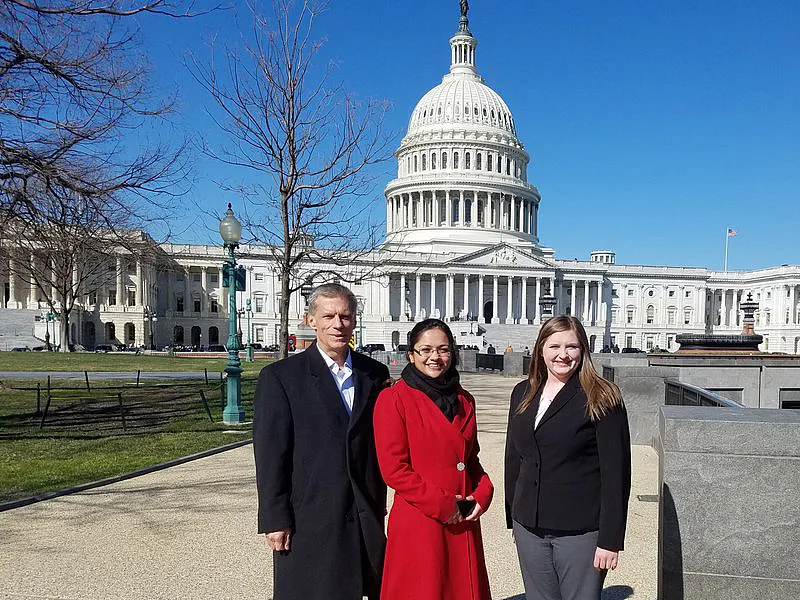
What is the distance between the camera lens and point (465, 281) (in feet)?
305

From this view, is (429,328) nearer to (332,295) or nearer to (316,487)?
(332,295)

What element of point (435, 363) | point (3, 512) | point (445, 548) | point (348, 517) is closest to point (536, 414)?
point (435, 363)

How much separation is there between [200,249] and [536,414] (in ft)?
301

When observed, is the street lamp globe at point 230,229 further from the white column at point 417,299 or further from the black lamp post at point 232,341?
the white column at point 417,299

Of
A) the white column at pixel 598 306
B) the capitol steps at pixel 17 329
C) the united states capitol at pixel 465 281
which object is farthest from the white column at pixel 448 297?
the capitol steps at pixel 17 329

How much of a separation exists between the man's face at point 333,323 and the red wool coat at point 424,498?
46 cm

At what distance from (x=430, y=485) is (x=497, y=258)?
299 ft

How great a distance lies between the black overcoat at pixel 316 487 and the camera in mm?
3773

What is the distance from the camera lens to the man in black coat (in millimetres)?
3773

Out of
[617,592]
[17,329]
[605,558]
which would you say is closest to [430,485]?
[605,558]

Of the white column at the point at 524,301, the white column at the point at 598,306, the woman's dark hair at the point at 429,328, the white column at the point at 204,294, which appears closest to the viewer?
the woman's dark hair at the point at 429,328

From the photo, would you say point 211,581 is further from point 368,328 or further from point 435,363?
point 368,328

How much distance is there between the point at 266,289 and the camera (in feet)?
299

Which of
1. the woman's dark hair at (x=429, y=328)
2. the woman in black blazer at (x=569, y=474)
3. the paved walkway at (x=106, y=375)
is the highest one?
the woman's dark hair at (x=429, y=328)
